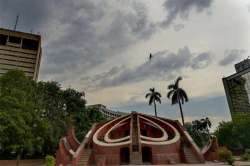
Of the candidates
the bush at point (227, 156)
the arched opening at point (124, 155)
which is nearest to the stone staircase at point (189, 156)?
the bush at point (227, 156)

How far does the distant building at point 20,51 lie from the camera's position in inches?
3209

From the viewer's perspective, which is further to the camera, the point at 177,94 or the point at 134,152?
the point at 177,94

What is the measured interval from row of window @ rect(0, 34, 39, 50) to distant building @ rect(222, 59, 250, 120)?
8285cm

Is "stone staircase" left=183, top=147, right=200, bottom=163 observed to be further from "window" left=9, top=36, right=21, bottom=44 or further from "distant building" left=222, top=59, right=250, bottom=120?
"window" left=9, top=36, right=21, bottom=44

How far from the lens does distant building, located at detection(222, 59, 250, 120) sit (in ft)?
285

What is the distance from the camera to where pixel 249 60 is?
96750mm

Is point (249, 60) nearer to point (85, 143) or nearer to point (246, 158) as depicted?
point (246, 158)

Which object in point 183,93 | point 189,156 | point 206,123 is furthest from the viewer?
point 206,123

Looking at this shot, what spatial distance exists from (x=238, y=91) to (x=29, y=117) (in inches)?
3430

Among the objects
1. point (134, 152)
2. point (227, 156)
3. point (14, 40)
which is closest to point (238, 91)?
point (227, 156)

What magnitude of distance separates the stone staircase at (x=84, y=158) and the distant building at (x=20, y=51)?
64.3 meters

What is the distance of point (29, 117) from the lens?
26.5m

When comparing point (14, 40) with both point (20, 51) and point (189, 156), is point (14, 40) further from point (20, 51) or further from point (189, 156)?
point (189, 156)

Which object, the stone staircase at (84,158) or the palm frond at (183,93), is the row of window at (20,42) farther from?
the stone staircase at (84,158)
